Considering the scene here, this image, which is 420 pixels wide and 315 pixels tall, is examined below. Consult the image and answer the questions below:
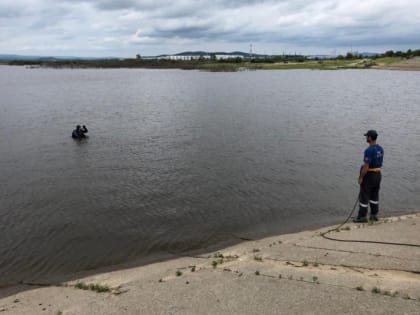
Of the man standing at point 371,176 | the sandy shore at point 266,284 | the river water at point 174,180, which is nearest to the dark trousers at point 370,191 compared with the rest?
the man standing at point 371,176

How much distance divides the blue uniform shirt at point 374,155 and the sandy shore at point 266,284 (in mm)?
2214

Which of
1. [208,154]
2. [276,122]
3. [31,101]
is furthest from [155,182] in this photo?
[31,101]

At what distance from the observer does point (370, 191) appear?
1402 centimetres

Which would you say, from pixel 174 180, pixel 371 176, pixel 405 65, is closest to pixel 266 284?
pixel 371 176

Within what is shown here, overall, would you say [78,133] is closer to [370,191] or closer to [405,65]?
[370,191]

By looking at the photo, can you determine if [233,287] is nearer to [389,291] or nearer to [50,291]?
[389,291]

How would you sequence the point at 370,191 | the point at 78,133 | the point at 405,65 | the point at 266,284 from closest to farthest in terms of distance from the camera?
the point at 266,284, the point at 370,191, the point at 78,133, the point at 405,65

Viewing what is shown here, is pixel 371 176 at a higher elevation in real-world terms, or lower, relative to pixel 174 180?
higher

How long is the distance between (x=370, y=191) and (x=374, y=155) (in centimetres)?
152

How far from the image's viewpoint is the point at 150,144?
3027cm

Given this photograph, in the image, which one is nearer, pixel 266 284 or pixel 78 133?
pixel 266 284

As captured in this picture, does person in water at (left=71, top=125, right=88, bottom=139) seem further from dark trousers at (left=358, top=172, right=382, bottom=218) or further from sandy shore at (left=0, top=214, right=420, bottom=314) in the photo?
dark trousers at (left=358, top=172, right=382, bottom=218)

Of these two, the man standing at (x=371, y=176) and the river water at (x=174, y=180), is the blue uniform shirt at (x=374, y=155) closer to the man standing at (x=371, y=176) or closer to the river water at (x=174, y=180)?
the man standing at (x=371, y=176)

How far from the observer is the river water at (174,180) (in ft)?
48.0
